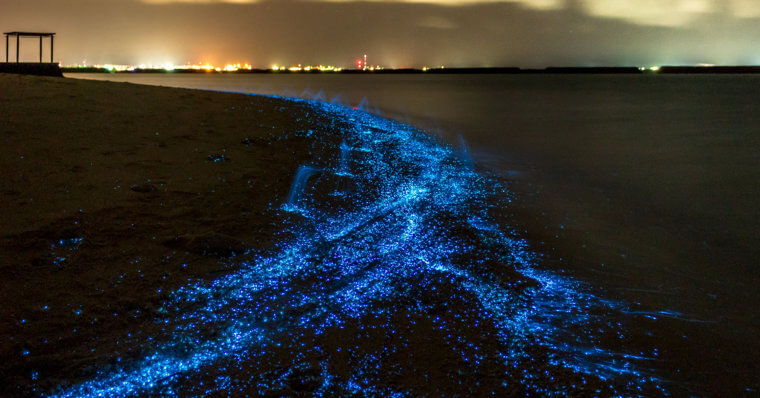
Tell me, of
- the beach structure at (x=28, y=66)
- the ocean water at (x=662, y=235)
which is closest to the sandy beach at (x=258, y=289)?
the ocean water at (x=662, y=235)

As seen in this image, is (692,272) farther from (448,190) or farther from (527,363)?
(448,190)

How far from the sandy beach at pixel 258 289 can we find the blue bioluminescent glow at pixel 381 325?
0.04 ft

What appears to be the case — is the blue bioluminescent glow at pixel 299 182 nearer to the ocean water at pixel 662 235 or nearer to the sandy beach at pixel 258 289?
the sandy beach at pixel 258 289

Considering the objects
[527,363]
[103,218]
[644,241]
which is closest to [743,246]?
[644,241]

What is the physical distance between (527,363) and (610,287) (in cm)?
150

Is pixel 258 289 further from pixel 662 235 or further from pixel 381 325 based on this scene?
pixel 662 235

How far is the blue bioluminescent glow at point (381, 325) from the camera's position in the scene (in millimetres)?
2377

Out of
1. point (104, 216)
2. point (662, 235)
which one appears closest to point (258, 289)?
point (104, 216)

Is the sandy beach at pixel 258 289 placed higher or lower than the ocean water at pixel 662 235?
lower

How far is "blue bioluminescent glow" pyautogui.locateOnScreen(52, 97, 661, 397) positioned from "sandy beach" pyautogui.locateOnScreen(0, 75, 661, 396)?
12 millimetres

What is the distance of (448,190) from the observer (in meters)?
6.87

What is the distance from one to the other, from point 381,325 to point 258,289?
93cm

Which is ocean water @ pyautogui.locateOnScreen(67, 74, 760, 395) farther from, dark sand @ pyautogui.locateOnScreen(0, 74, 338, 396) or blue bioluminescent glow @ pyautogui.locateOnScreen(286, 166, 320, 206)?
dark sand @ pyautogui.locateOnScreen(0, 74, 338, 396)

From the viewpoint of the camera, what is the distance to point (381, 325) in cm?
293
